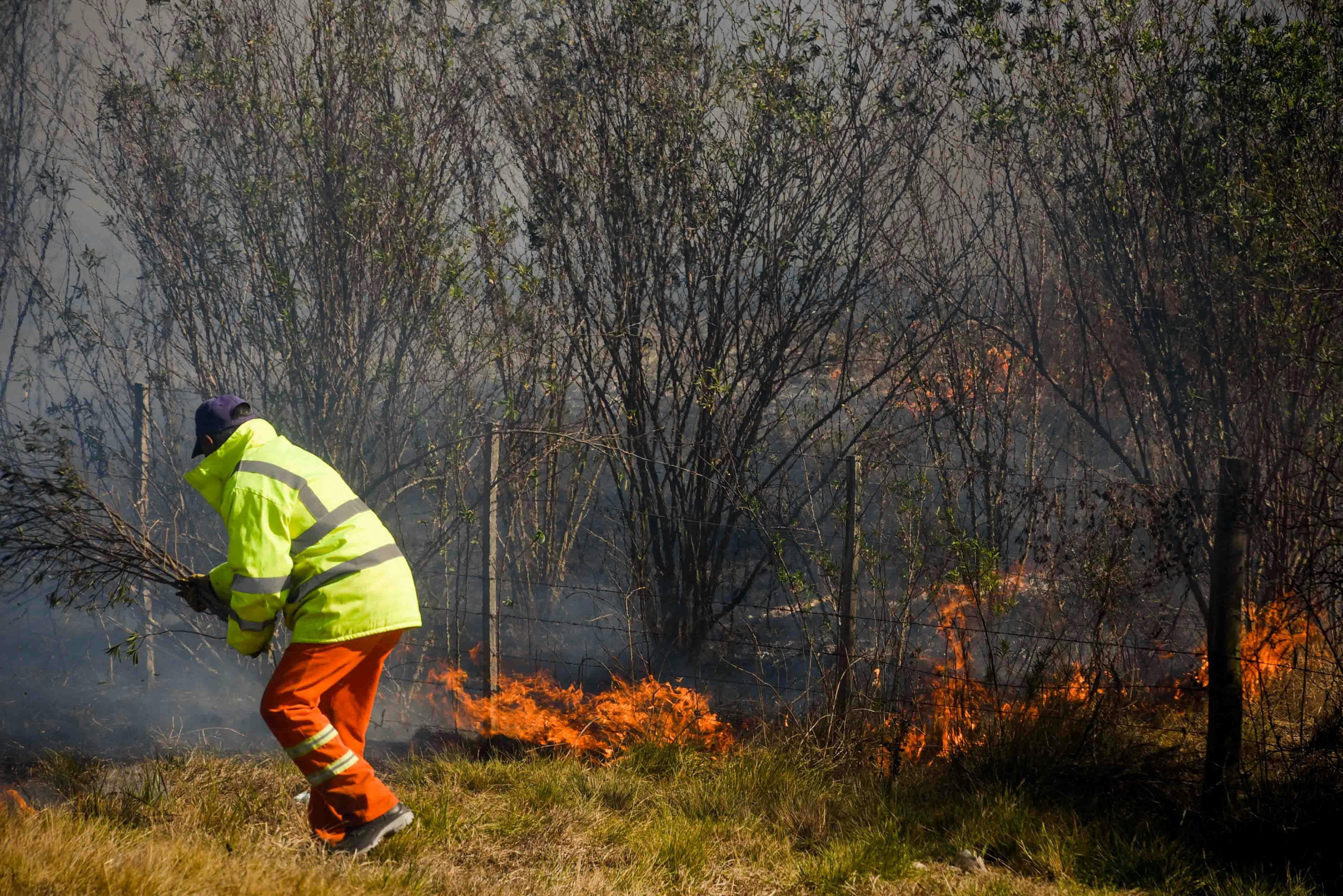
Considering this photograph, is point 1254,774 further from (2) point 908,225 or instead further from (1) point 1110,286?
(2) point 908,225

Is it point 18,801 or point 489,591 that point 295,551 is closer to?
point 18,801

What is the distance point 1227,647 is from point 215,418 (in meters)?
4.02

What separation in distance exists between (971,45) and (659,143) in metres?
2.34

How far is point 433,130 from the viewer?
805cm

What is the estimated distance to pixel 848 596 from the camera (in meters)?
5.00

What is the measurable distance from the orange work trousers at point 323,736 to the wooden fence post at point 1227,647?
127 inches

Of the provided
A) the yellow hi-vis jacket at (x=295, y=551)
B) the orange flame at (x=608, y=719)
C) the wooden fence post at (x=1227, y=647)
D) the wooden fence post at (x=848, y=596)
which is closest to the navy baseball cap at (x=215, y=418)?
the yellow hi-vis jacket at (x=295, y=551)

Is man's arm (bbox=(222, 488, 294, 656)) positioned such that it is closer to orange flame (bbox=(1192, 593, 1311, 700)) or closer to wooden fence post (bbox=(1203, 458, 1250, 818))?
wooden fence post (bbox=(1203, 458, 1250, 818))

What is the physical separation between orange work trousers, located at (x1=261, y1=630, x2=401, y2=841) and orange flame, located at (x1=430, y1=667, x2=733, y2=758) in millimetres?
1495

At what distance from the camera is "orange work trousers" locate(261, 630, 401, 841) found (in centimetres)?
333

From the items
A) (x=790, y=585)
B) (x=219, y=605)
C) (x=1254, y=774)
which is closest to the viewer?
(x=219, y=605)

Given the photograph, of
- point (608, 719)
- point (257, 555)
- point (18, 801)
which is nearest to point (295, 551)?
point (257, 555)

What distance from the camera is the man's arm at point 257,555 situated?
3.30m

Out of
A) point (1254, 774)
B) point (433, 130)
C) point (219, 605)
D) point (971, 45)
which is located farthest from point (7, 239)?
point (1254, 774)
